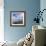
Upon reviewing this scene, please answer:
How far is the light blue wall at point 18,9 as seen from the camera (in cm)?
587

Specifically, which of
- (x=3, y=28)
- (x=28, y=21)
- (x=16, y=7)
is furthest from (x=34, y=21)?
(x=3, y=28)

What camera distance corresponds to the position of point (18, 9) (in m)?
5.88

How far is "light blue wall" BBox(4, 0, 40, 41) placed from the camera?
587 centimetres

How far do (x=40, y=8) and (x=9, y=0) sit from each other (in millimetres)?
1399

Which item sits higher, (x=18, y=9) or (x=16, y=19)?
(x=18, y=9)

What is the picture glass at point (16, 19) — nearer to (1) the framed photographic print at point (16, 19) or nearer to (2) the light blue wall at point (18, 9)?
(1) the framed photographic print at point (16, 19)

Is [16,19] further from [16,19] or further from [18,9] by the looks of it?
[18,9]

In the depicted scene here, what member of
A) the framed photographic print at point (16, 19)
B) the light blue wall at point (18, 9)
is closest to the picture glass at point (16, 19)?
the framed photographic print at point (16, 19)

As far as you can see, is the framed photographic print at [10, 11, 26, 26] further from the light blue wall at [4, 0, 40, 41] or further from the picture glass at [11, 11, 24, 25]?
the light blue wall at [4, 0, 40, 41]

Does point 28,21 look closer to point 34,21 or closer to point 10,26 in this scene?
point 34,21

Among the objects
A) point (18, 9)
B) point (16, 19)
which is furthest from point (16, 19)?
point (18, 9)

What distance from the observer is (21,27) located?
5.91 m

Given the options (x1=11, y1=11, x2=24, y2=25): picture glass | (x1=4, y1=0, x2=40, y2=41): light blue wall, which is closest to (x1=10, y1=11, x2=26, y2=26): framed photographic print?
(x1=11, y1=11, x2=24, y2=25): picture glass

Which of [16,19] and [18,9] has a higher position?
[18,9]
